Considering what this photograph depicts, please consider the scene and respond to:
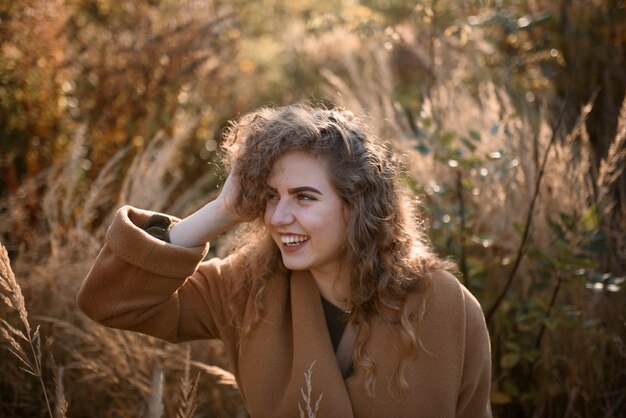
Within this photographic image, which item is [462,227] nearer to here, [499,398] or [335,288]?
[499,398]

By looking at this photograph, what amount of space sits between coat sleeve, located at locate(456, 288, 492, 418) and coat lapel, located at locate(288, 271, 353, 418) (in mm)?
359

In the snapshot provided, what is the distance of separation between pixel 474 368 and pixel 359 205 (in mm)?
580

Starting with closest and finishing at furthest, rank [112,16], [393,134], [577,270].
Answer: [577,270], [393,134], [112,16]

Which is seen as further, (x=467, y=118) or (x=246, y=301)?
(x=467, y=118)

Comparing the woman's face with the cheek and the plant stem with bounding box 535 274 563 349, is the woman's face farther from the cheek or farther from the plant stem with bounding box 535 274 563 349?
the plant stem with bounding box 535 274 563 349

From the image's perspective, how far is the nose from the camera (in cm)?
186

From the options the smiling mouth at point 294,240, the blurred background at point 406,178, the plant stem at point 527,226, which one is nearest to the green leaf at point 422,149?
the blurred background at point 406,178

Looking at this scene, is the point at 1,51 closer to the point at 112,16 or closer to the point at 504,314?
the point at 112,16

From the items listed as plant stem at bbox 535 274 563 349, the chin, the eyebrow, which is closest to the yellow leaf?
plant stem at bbox 535 274 563 349

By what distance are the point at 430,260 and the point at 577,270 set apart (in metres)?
0.81

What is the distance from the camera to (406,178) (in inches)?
98.1

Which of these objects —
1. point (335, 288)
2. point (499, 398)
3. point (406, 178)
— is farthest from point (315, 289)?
point (499, 398)

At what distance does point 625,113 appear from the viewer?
228 cm

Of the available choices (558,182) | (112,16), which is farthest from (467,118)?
(112,16)
